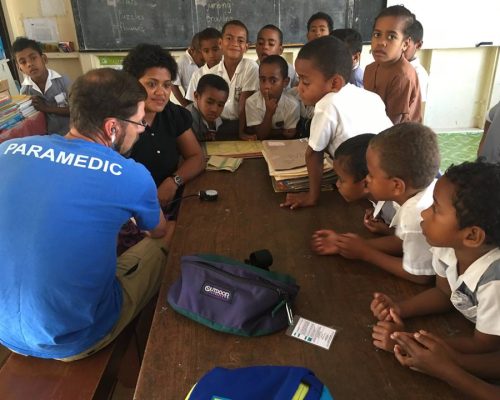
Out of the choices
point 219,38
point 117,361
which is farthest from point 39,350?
point 219,38

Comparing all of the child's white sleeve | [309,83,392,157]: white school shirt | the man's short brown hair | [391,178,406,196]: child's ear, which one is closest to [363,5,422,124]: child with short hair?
the child's white sleeve

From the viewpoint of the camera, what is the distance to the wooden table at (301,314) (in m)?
0.92

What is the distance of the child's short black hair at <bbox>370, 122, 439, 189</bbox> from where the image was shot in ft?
4.33

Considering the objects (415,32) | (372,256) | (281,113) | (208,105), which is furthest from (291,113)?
(372,256)

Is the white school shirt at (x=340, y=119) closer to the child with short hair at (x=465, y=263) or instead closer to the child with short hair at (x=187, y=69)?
the child with short hair at (x=465, y=263)

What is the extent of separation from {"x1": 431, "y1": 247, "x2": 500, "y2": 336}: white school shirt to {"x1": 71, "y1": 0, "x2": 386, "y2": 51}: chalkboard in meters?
4.17

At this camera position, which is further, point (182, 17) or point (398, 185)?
point (182, 17)

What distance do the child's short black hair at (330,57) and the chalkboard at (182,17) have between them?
10.0ft

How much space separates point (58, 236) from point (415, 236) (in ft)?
3.31

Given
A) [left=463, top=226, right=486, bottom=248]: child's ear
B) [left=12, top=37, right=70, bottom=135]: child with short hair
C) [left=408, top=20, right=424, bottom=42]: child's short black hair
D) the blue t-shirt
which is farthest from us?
[left=12, top=37, right=70, bottom=135]: child with short hair

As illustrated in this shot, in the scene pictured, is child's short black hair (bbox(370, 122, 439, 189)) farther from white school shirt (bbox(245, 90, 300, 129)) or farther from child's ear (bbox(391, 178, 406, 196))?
white school shirt (bbox(245, 90, 300, 129))

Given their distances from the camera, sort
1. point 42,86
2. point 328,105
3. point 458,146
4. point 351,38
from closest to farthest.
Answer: point 328,105 → point 351,38 → point 42,86 → point 458,146

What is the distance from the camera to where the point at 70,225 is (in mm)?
1167

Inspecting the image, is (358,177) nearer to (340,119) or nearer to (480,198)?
(340,119)
